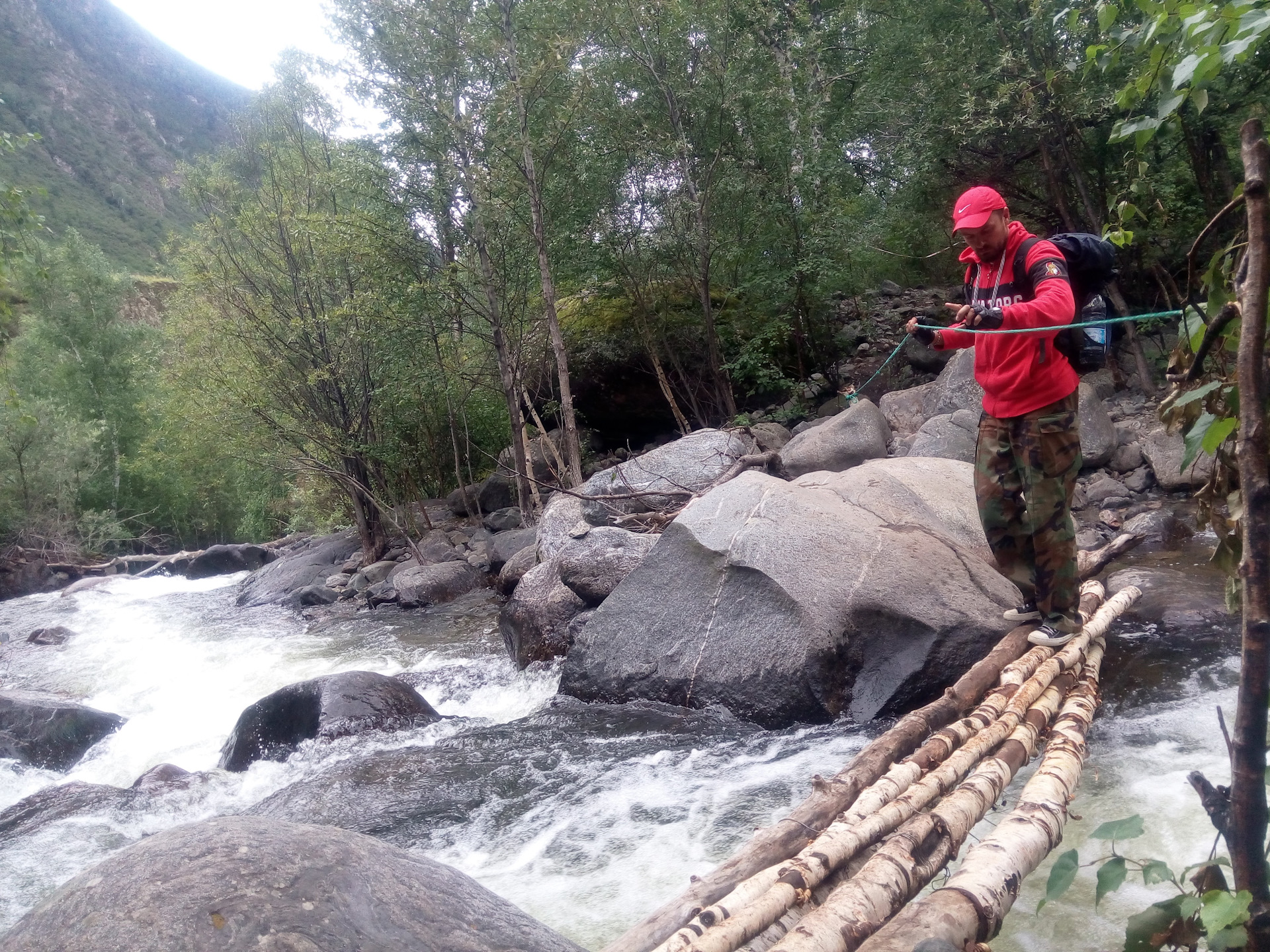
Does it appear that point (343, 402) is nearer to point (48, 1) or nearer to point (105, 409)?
point (105, 409)

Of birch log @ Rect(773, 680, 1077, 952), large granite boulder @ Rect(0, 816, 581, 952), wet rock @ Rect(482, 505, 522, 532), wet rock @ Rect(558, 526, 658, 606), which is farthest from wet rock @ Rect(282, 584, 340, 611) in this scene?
birch log @ Rect(773, 680, 1077, 952)

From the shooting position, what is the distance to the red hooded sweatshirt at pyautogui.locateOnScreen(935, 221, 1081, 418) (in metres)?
3.81

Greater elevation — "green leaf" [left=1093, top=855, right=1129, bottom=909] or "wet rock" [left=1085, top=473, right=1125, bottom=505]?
"green leaf" [left=1093, top=855, right=1129, bottom=909]

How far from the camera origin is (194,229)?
18547 millimetres

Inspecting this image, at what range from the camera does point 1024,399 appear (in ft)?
13.8

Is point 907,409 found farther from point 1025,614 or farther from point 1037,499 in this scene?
point 1037,499

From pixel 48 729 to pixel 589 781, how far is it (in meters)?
4.91

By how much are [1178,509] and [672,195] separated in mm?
8864

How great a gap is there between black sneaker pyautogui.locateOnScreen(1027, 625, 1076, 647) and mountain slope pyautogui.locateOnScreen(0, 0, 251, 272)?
74.7m

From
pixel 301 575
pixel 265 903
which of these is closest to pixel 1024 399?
pixel 265 903

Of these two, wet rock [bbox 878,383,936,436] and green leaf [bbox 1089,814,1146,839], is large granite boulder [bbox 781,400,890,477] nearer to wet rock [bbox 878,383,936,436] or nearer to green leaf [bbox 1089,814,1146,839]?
wet rock [bbox 878,383,936,436]

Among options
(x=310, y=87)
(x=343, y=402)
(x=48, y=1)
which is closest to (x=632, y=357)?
(x=343, y=402)

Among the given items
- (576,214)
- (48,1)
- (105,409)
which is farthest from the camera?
(48,1)

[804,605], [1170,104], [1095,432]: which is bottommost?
[804,605]
